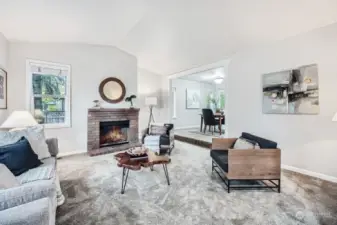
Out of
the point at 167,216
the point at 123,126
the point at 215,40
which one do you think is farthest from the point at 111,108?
the point at 167,216

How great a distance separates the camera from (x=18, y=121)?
10.2 feet

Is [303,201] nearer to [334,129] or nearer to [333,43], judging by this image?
[334,129]

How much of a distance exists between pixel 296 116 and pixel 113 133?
170 inches

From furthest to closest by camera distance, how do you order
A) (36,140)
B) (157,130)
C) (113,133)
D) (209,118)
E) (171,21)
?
(209,118) < (113,133) < (157,130) < (171,21) < (36,140)

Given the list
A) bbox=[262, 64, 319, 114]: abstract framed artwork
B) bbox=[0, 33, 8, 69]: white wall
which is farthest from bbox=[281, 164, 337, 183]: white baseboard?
bbox=[0, 33, 8, 69]: white wall

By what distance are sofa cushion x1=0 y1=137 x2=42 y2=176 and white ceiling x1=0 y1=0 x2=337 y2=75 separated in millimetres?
1885

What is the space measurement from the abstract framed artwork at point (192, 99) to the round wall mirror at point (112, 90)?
3.95 metres

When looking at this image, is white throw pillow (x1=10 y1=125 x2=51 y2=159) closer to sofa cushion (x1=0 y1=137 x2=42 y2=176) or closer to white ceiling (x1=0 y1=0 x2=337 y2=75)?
sofa cushion (x1=0 y1=137 x2=42 y2=176)

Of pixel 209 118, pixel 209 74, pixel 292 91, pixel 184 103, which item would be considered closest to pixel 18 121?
pixel 292 91

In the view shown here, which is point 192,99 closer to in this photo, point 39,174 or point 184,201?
point 184,201

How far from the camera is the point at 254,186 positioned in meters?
2.68

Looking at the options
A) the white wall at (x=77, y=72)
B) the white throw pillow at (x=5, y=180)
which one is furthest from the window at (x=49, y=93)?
the white throw pillow at (x=5, y=180)

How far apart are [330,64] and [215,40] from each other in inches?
79.1

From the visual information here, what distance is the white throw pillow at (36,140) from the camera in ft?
7.99
